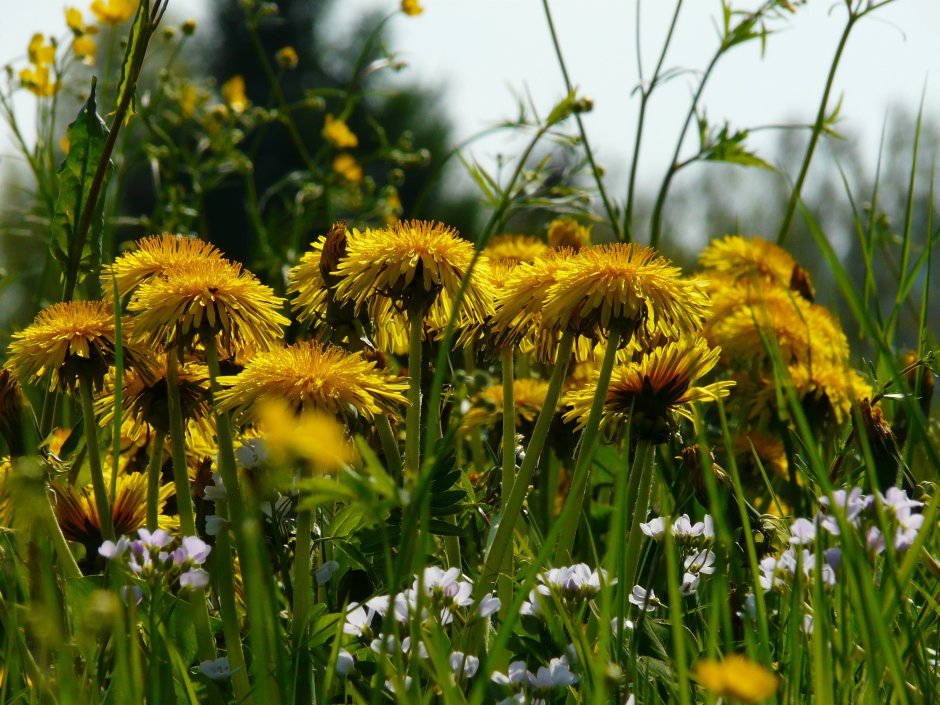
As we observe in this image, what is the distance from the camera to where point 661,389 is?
1310 mm

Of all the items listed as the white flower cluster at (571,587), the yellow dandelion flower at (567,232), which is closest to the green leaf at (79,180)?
the white flower cluster at (571,587)

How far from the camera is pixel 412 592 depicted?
104cm

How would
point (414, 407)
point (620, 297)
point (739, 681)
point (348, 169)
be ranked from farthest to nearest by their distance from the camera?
1. point (348, 169)
2. point (414, 407)
3. point (620, 297)
4. point (739, 681)

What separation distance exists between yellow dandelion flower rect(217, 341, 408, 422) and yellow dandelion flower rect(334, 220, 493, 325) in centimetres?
13

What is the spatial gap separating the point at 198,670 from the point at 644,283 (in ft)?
2.16

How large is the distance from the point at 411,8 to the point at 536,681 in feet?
9.63

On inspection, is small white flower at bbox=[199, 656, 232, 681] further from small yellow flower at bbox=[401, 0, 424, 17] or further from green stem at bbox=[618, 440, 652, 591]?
small yellow flower at bbox=[401, 0, 424, 17]

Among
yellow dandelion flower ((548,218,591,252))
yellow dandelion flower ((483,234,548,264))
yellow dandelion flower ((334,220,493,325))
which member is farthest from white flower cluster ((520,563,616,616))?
yellow dandelion flower ((548,218,591,252))

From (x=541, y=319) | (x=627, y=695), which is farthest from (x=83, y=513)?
(x=627, y=695)

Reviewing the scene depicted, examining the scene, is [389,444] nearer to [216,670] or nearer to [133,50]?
[216,670]

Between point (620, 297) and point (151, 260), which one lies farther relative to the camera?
point (151, 260)

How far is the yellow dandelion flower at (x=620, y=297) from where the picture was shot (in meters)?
1.15

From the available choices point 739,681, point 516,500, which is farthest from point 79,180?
point 739,681

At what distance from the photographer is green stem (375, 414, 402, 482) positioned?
1290mm
